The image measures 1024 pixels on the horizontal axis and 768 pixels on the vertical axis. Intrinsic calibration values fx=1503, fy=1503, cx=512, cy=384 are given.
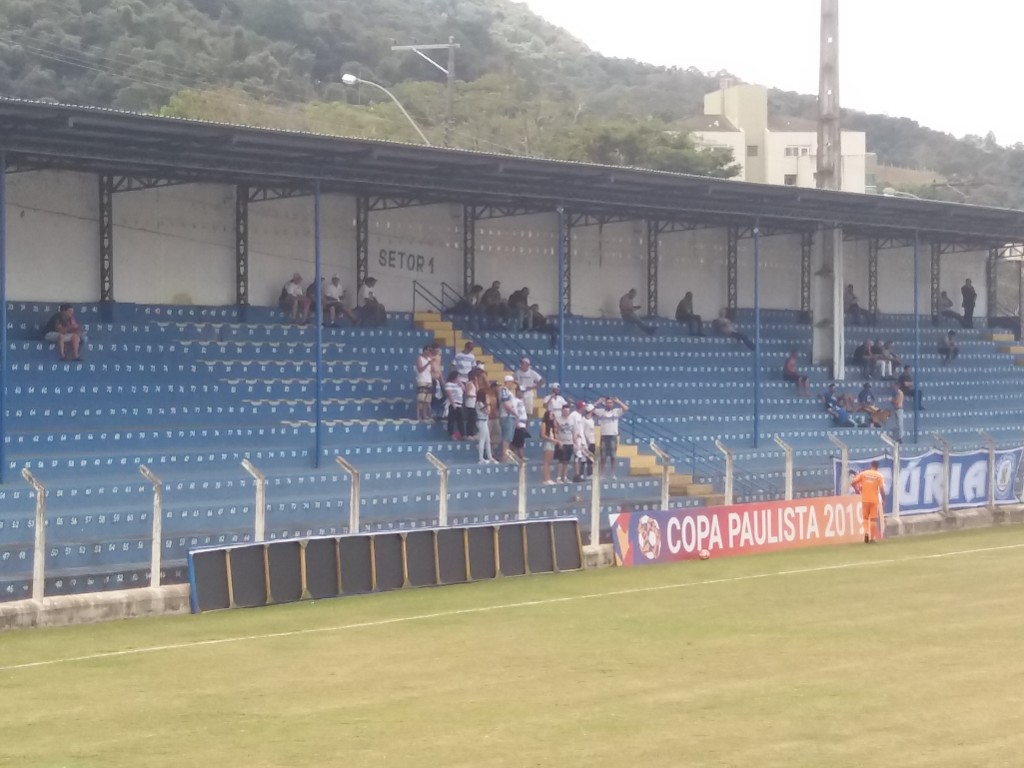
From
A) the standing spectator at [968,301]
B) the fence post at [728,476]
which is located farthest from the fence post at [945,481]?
the standing spectator at [968,301]

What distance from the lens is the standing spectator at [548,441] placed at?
24.7 m

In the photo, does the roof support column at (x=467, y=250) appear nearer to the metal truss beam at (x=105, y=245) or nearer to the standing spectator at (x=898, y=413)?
the metal truss beam at (x=105, y=245)

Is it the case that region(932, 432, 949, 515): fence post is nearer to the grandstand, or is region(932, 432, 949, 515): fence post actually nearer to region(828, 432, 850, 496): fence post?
the grandstand

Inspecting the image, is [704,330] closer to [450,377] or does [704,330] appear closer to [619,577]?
[450,377]

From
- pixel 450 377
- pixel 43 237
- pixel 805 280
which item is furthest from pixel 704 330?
pixel 43 237

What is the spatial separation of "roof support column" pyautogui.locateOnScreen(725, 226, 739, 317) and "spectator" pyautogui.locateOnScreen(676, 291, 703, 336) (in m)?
2.51

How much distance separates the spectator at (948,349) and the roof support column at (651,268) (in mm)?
9286

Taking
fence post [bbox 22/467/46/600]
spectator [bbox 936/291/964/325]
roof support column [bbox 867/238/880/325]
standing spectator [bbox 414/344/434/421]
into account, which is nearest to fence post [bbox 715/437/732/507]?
standing spectator [bbox 414/344/434/421]

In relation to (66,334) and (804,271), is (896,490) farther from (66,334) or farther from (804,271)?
(804,271)

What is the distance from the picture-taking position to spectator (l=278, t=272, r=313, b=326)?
29172mm

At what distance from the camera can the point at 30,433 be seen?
74.1ft

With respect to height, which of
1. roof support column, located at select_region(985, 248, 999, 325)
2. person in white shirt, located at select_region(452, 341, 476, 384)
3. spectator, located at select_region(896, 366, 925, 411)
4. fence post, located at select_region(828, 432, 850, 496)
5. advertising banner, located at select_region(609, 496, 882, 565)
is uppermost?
roof support column, located at select_region(985, 248, 999, 325)

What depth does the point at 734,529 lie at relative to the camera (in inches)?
953

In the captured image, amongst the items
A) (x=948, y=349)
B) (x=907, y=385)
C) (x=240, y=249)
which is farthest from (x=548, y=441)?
(x=948, y=349)
